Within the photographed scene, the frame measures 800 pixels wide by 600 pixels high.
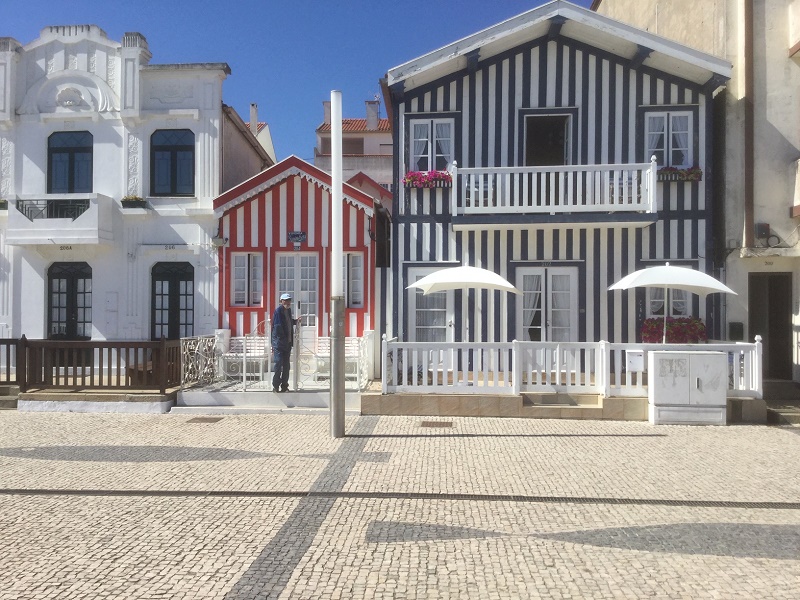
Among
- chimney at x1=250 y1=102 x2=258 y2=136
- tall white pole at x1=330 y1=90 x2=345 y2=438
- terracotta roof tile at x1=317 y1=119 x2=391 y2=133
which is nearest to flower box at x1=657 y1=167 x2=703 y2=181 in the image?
tall white pole at x1=330 y1=90 x2=345 y2=438

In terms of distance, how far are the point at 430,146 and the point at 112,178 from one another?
7709 millimetres

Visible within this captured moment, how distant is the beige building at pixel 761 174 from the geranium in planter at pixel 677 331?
3.67 feet

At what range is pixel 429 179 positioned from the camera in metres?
13.3

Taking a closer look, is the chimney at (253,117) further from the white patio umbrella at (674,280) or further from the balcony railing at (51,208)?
the white patio umbrella at (674,280)

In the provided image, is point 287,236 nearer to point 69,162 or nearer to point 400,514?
point 69,162

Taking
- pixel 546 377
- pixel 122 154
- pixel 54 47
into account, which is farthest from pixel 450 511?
pixel 54 47

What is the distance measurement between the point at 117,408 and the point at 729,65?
531 inches

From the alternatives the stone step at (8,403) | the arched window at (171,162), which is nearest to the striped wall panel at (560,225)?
the arched window at (171,162)

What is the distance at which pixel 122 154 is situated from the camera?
48.8 ft

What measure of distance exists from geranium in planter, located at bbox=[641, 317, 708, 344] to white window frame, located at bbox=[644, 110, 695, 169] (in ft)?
11.1

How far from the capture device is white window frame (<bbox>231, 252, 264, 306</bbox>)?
47.2 feet

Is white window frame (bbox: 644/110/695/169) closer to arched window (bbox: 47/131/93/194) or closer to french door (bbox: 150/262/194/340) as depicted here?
french door (bbox: 150/262/194/340)

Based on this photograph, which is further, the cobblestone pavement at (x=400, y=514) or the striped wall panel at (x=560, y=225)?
the striped wall panel at (x=560, y=225)

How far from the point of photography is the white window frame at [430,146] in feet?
44.7
